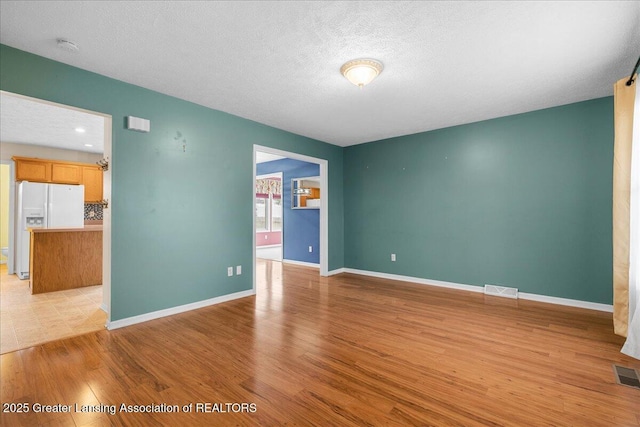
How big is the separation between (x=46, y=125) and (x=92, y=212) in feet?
8.92

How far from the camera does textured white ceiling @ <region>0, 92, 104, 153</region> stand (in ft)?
13.0

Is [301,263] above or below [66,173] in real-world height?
below

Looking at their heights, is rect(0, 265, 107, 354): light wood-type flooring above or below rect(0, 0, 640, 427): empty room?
below

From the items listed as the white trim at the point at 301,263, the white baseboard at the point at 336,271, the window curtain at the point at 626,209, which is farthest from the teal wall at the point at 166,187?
the window curtain at the point at 626,209

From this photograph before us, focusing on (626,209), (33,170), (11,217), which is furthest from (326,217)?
(11,217)

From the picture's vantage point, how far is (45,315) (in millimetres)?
3465

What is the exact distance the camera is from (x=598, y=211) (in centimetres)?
364

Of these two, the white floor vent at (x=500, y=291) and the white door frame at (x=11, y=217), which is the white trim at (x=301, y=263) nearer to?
the white floor vent at (x=500, y=291)

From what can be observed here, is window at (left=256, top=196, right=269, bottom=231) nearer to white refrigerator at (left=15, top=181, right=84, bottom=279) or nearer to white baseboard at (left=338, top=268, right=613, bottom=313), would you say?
white baseboard at (left=338, top=268, right=613, bottom=313)

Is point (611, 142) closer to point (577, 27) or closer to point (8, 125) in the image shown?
point (577, 27)

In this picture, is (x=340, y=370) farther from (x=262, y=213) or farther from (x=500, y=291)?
(x=262, y=213)

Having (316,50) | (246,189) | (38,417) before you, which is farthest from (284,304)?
(316,50)

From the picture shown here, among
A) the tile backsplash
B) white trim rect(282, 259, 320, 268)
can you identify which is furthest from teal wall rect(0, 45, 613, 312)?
the tile backsplash

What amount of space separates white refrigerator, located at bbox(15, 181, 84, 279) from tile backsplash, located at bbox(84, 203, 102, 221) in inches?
30.9
